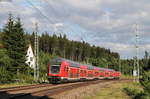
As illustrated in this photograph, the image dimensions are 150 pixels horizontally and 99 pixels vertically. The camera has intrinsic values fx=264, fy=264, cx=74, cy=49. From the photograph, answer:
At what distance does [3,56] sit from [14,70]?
3.10 m

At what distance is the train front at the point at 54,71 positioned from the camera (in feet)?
104

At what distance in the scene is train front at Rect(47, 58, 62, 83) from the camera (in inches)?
1247

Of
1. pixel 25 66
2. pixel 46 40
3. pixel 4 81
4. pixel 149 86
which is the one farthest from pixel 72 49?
pixel 149 86

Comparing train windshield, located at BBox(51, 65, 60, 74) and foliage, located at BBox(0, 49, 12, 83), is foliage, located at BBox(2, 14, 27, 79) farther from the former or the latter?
train windshield, located at BBox(51, 65, 60, 74)

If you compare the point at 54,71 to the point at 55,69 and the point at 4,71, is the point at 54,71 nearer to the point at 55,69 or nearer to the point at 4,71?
the point at 55,69

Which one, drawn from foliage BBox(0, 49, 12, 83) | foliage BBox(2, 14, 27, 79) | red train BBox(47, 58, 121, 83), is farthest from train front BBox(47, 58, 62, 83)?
foliage BBox(2, 14, 27, 79)

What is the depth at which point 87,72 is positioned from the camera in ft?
151

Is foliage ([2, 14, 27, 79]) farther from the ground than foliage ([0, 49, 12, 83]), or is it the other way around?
foliage ([2, 14, 27, 79])

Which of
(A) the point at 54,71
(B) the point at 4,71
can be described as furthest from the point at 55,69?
(B) the point at 4,71

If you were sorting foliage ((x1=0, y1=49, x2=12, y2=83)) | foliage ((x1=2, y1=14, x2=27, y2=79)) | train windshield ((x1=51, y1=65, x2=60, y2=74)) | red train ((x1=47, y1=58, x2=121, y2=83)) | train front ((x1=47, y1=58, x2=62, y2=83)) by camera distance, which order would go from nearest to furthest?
foliage ((x1=0, y1=49, x2=12, y2=83)), train front ((x1=47, y1=58, x2=62, y2=83)), red train ((x1=47, y1=58, x2=121, y2=83)), train windshield ((x1=51, y1=65, x2=60, y2=74)), foliage ((x1=2, y1=14, x2=27, y2=79))

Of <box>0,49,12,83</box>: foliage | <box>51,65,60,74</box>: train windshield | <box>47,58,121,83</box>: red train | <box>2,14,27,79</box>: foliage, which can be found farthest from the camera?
<box>2,14,27,79</box>: foliage

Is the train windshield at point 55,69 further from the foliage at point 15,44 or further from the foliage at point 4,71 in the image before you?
the foliage at point 15,44

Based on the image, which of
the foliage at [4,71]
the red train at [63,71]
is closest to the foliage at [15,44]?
the foliage at [4,71]

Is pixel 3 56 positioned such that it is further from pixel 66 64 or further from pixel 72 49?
pixel 72 49
